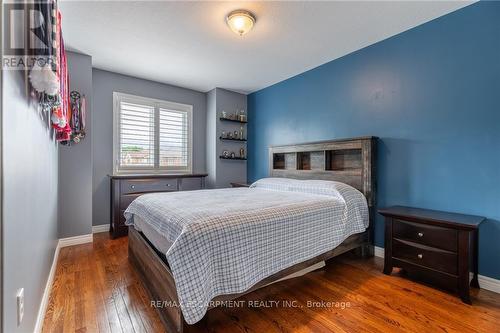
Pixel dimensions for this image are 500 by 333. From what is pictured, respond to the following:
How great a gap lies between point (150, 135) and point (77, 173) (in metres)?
1.30

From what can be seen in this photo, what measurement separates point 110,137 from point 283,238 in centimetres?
338

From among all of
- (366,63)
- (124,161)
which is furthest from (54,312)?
(366,63)

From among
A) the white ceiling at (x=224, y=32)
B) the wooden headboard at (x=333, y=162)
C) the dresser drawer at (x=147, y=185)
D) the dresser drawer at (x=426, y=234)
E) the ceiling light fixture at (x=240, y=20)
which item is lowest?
the dresser drawer at (x=426, y=234)

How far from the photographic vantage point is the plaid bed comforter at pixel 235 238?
1.36m

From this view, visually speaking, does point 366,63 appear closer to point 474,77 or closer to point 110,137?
point 474,77

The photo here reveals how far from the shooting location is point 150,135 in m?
4.16

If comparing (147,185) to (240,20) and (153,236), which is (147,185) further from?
(240,20)

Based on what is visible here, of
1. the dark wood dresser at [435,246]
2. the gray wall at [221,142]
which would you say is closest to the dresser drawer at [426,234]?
the dark wood dresser at [435,246]

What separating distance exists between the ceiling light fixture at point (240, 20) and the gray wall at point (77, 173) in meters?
2.20

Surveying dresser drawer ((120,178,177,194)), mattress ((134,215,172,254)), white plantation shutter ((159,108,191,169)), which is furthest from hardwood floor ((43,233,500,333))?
white plantation shutter ((159,108,191,169))

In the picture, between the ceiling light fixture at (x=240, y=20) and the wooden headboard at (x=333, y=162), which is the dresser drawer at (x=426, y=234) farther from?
the ceiling light fixture at (x=240, y=20)

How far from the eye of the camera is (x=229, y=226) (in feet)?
5.04

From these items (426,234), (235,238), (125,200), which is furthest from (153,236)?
(426,234)

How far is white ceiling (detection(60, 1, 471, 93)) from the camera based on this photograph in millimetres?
2193
